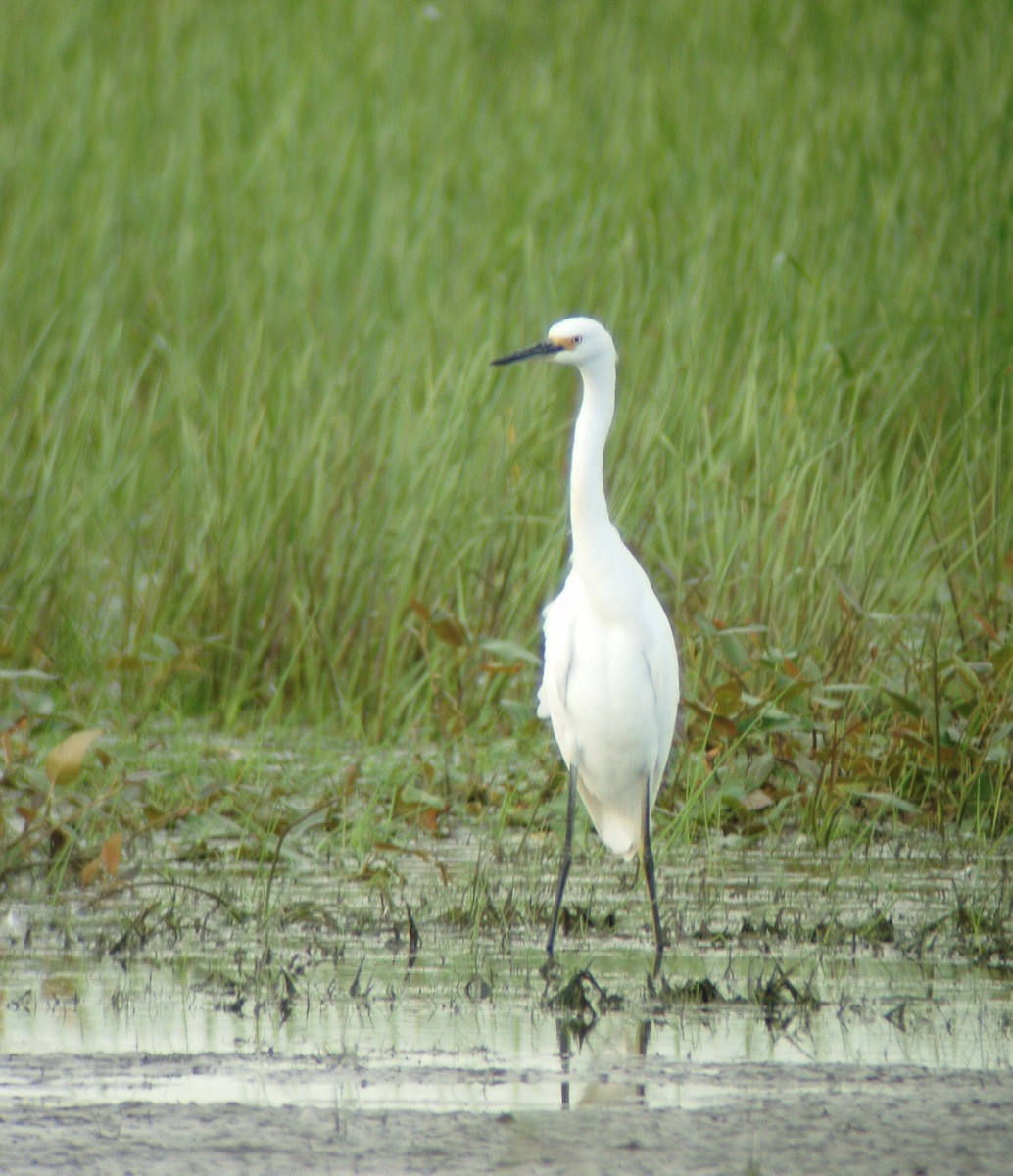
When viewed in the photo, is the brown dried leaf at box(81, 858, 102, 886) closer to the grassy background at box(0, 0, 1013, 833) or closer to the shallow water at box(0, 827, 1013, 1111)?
the shallow water at box(0, 827, 1013, 1111)

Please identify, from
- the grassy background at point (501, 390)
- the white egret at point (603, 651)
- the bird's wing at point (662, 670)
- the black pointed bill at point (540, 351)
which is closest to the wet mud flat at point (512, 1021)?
the white egret at point (603, 651)

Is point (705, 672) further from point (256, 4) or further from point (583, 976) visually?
point (256, 4)

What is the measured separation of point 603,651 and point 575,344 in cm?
74

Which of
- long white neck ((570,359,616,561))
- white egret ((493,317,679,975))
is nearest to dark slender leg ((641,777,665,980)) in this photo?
white egret ((493,317,679,975))

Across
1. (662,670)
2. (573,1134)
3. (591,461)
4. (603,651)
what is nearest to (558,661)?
(603,651)

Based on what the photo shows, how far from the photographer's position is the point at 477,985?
3908mm

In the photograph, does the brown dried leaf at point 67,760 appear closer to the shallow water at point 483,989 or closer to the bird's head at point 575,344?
the shallow water at point 483,989

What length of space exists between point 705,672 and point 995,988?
2.21 meters

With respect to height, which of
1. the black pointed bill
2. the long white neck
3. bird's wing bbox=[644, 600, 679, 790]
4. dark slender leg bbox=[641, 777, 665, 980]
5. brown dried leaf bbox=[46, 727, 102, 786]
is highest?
the black pointed bill

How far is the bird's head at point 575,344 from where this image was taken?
16.2 feet

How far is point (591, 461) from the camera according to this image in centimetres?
489

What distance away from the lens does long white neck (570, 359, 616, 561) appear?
4859mm

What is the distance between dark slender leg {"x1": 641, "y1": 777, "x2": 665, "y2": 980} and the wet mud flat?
0.15 ft

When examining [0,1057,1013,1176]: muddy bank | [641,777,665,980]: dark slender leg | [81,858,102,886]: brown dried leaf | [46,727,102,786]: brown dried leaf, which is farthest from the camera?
[46,727,102,786]: brown dried leaf
